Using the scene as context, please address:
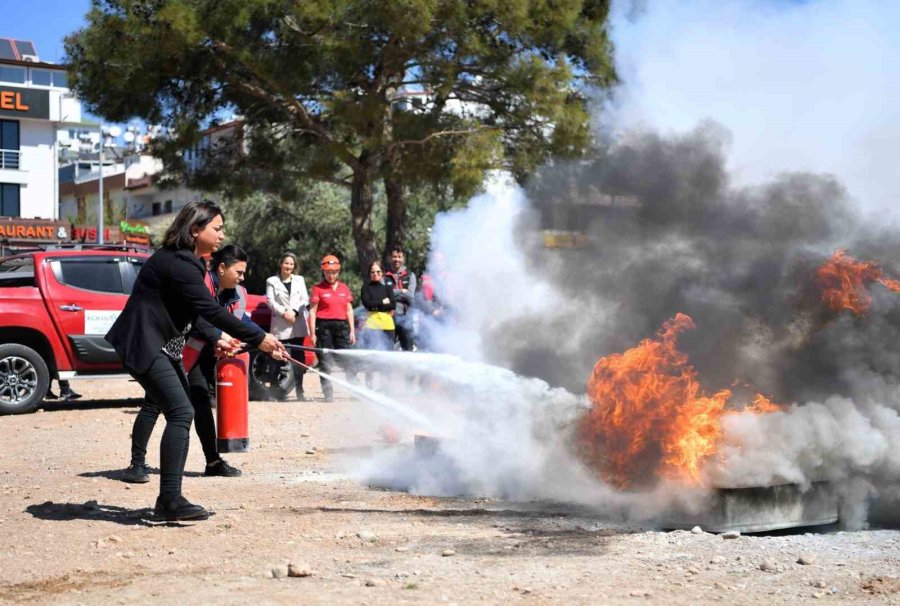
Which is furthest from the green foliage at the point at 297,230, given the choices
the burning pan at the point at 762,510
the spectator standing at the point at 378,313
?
the burning pan at the point at 762,510

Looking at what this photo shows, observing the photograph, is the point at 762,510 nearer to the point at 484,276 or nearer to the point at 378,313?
the point at 484,276

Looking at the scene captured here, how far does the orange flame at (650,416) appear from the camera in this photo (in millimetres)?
7508

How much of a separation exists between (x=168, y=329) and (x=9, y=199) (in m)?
57.8

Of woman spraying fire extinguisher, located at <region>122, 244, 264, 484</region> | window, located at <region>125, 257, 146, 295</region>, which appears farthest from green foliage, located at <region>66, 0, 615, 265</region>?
woman spraying fire extinguisher, located at <region>122, 244, 264, 484</region>

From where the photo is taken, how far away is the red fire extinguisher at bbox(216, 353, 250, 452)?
9992 millimetres

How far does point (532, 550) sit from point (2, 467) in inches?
225

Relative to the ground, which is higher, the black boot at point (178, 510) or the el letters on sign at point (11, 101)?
the el letters on sign at point (11, 101)

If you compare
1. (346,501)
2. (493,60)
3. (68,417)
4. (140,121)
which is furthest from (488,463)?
(140,121)

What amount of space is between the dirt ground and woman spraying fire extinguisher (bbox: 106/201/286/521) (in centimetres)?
39

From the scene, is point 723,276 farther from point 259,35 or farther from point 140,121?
point 140,121

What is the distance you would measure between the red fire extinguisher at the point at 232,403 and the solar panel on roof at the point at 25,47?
5978 centimetres

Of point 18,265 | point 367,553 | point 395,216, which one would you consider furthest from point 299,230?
point 367,553

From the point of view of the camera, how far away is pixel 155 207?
7306 cm

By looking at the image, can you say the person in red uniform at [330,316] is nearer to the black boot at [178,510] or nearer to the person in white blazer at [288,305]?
the person in white blazer at [288,305]
